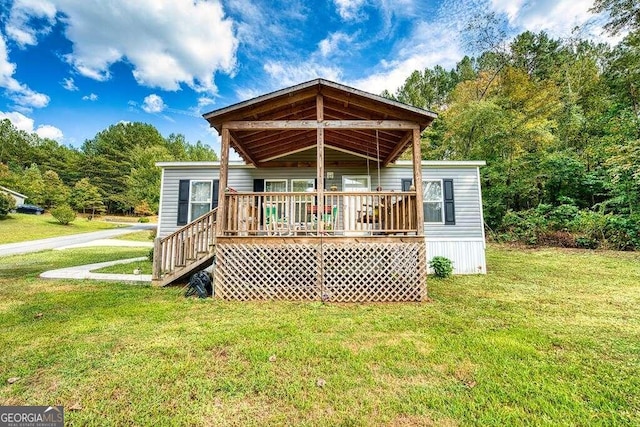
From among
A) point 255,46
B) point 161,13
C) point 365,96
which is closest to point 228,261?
point 365,96

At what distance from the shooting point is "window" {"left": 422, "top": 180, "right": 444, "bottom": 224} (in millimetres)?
8734

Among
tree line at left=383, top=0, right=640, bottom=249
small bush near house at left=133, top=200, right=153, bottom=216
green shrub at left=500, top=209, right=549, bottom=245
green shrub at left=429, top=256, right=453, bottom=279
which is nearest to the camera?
green shrub at left=429, top=256, right=453, bottom=279

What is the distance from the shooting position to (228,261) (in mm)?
5645

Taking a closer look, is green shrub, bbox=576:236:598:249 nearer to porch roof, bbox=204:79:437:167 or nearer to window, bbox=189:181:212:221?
porch roof, bbox=204:79:437:167

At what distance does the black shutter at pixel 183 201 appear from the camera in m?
8.77

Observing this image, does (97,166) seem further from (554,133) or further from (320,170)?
(554,133)

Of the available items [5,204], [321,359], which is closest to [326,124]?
[321,359]

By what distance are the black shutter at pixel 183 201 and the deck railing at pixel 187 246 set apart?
2428 mm

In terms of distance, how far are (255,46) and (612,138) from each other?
1817 cm

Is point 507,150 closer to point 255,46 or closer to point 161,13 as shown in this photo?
point 255,46

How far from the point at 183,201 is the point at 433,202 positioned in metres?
7.93

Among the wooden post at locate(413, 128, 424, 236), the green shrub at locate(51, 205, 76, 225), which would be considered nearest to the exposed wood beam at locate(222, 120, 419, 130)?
the wooden post at locate(413, 128, 424, 236)

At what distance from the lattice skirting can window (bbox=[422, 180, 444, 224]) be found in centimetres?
353

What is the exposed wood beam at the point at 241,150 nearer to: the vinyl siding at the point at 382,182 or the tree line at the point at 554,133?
the vinyl siding at the point at 382,182
